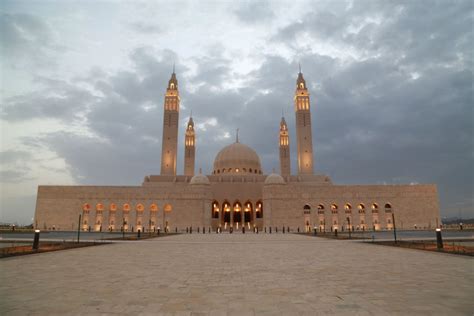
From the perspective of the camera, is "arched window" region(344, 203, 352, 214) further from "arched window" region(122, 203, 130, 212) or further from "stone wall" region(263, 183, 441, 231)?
"arched window" region(122, 203, 130, 212)

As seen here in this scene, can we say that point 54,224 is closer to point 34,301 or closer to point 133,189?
point 133,189

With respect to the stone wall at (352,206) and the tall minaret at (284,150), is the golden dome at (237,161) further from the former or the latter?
the stone wall at (352,206)

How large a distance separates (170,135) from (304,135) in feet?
95.5

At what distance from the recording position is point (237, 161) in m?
68.4

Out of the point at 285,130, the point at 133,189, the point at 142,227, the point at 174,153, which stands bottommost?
the point at 142,227

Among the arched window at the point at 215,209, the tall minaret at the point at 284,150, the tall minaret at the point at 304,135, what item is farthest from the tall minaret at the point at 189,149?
the tall minaret at the point at 304,135

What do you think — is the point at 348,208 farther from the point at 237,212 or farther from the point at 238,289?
the point at 238,289

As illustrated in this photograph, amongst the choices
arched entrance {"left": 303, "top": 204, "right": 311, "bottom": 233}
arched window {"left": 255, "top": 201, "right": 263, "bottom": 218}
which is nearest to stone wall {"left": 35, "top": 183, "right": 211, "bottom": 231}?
arched window {"left": 255, "top": 201, "right": 263, "bottom": 218}

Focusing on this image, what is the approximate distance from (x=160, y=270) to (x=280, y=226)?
4562cm

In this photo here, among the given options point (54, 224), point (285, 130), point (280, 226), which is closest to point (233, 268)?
point (280, 226)

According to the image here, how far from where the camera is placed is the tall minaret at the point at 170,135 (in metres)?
65.2

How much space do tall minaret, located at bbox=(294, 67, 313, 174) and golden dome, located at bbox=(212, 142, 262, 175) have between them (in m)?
10.7

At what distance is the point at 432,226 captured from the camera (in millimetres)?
55000

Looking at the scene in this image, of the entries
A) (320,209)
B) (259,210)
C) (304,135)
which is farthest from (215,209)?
(304,135)
